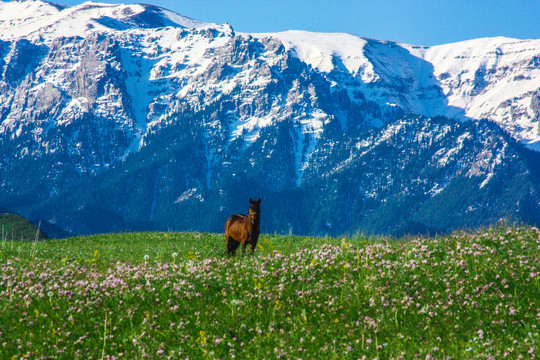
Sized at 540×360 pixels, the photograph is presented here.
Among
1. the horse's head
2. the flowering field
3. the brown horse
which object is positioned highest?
the horse's head

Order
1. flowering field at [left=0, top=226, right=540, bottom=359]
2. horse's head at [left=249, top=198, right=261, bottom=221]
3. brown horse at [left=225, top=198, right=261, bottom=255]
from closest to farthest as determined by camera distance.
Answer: flowering field at [left=0, top=226, right=540, bottom=359] < horse's head at [left=249, top=198, right=261, bottom=221] < brown horse at [left=225, top=198, right=261, bottom=255]

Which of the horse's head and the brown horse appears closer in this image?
the horse's head

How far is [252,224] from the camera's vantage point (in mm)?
19125

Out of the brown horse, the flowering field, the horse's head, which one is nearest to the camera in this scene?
the flowering field

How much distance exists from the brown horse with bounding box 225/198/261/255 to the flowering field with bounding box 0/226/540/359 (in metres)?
3.55

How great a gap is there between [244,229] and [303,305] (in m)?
7.83

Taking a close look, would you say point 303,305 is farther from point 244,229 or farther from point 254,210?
point 244,229

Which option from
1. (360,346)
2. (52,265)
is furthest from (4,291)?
(360,346)

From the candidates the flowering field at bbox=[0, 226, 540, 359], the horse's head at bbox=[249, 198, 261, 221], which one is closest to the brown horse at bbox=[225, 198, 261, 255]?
the horse's head at bbox=[249, 198, 261, 221]

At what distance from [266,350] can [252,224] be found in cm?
897

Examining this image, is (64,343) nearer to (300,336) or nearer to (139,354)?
(139,354)

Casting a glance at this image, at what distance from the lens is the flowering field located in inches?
411

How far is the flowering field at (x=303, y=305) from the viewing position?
1044 cm

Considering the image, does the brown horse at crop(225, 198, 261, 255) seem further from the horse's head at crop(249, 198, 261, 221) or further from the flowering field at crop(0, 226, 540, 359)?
the flowering field at crop(0, 226, 540, 359)
